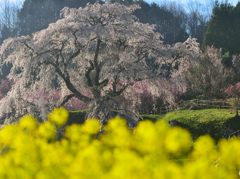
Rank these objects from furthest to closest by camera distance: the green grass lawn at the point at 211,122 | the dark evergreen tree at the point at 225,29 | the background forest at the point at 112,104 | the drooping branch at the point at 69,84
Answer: the dark evergreen tree at the point at 225,29
the green grass lawn at the point at 211,122
the drooping branch at the point at 69,84
the background forest at the point at 112,104

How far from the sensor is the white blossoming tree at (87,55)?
18094 mm

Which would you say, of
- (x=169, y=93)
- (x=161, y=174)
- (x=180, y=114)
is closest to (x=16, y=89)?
(x=169, y=93)

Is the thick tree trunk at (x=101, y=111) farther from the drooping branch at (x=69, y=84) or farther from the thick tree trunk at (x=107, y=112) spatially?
the drooping branch at (x=69, y=84)

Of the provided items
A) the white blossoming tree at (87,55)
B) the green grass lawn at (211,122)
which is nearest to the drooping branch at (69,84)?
the white blossoming tree at (87,55)

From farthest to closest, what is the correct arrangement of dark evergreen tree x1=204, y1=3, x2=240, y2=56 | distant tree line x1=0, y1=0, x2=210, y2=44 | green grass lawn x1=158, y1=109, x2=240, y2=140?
distant tree line x1=0, y1=0, x2=210, y2=44, dark evergreen tree x1=204, y1=3, x2=240, y2=56, green grass lawn x1=158, y1=109, x2=240, y2=140

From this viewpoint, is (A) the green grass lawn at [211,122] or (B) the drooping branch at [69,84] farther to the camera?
(A) the green grass lawn at [211,122]

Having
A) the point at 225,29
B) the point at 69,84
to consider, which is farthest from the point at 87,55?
the point at 225,29

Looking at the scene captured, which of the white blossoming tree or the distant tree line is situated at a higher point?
the distant tree line

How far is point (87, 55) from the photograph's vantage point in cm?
1930

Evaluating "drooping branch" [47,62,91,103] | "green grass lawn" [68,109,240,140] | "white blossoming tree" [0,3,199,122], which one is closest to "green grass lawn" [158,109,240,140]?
"green grass lawn" [68,109,240,140]

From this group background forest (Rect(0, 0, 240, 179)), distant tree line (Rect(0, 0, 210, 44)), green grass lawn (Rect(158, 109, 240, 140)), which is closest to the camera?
background forest (Rect(0, 0, 240, 179))

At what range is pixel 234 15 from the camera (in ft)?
146

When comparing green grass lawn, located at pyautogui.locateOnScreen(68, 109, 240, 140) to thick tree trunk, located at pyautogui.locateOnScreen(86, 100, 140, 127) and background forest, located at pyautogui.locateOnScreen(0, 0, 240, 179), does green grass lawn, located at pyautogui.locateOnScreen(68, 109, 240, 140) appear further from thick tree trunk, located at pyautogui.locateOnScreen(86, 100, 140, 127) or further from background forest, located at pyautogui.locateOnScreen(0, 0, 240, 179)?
thick tree trunk, located at pyautogui.locateOnScreen(86, 100, 140, 127)

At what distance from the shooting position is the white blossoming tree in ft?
59.4
